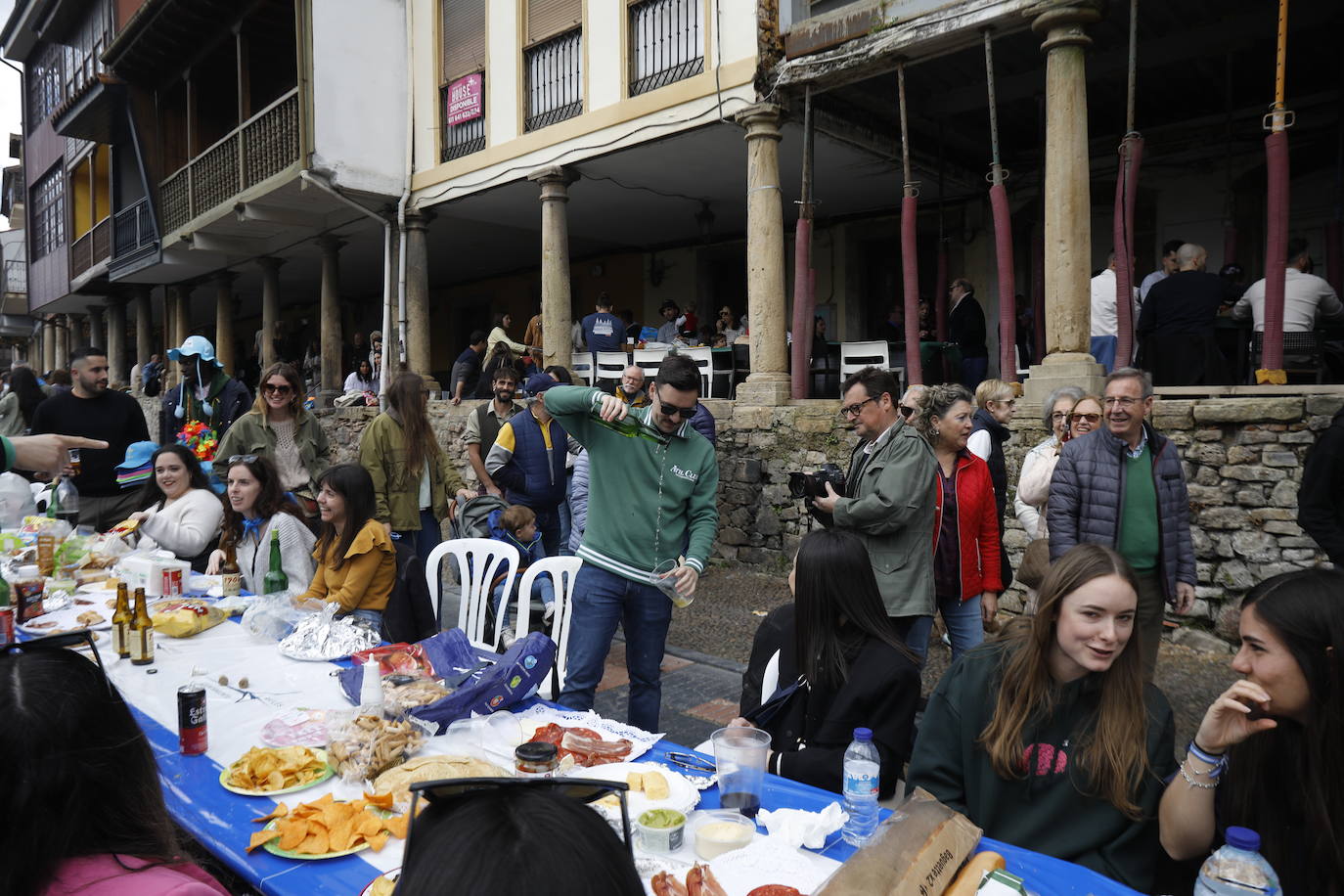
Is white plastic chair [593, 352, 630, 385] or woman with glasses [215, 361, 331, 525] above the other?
white plastic chair [593, 352, 630, 385]

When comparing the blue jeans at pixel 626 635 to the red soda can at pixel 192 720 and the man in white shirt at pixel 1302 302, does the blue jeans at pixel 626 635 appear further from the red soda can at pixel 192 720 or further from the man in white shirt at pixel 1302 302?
the man in white shirt at pixel 1302 302

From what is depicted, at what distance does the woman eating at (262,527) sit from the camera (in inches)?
163

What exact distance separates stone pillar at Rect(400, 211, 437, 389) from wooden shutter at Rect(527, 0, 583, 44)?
3.00 metres

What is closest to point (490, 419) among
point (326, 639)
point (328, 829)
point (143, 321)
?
point (326, 639)

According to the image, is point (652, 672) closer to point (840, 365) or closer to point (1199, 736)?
point (1199, 736)

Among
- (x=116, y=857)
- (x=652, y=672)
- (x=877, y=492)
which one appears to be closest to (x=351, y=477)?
(x=652, y=672)

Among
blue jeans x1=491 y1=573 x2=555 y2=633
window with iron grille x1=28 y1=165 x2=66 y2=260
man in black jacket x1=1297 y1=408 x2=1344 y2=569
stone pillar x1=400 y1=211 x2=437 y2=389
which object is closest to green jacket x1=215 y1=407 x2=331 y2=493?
blue jeans x1=491 y1=573 x2=555 y2=633

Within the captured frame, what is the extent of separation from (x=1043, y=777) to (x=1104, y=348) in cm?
634

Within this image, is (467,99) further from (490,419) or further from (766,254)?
(490,419)

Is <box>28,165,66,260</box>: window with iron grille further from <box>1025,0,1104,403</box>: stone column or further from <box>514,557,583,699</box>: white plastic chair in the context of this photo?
<box>1025,0,1104,403</box>: stone column

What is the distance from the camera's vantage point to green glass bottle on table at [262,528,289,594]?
397cm

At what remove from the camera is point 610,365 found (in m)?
10.5

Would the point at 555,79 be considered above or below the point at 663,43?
above

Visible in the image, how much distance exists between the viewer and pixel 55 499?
17.4 ft
